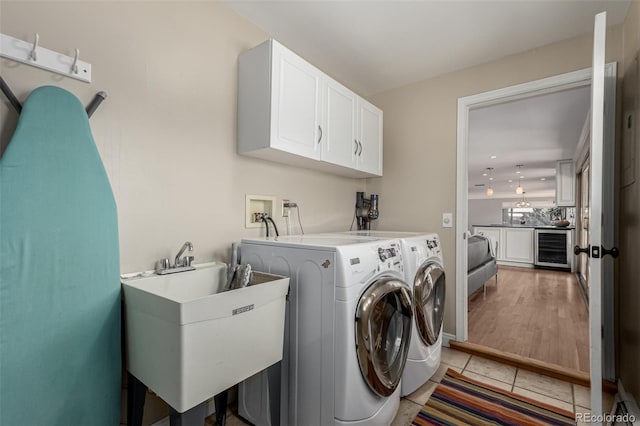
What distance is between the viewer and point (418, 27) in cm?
201

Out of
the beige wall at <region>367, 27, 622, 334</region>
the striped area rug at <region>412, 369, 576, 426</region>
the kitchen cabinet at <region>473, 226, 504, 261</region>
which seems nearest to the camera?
the striped area rug at <region>412, 369, 576, 426</region>

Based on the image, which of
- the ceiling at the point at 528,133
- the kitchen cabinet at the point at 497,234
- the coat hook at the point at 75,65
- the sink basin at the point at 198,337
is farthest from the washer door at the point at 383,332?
the kitchen cabinet at the point at 497,234

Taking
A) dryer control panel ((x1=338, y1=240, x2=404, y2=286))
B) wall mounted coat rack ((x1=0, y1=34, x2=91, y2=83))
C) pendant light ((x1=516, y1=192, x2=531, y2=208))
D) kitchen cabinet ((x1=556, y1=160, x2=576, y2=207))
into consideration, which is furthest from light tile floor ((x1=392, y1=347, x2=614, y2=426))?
pendant light ((x1=516, y1=192, x2=531, y2=208))

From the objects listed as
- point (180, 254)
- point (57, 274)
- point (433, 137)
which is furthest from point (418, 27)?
point (57, 274)

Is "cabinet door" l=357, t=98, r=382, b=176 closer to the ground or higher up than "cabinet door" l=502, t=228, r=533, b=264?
higher up

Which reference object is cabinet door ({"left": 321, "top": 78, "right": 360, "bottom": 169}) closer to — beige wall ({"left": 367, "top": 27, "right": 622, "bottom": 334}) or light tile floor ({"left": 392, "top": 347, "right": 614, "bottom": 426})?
beige wall ({"left": 367, "top": 27, "right": 622, "bottom": 334})

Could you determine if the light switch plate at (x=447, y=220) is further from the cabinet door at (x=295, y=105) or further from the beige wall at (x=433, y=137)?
the cabinet door at (x=295, y=105)

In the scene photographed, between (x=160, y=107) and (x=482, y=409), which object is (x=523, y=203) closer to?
(x=482, y=409)

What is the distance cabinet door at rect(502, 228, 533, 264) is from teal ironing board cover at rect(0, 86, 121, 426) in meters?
7.79

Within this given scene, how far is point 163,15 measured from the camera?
154 centimetres

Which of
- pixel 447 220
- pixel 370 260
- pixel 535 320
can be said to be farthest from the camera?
pixel 535 320

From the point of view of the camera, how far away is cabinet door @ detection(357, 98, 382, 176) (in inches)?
98.6

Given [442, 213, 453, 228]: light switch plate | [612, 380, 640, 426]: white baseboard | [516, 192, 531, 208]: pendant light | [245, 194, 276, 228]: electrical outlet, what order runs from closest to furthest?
[612, 380, 640, 426]: white baseboard, [245, 194, 276, 228]: electrical outlet, [442, 213, 453, 228]: light switch plate, [516, 192, 531, 208]: pendant light

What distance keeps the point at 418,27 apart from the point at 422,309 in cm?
189
